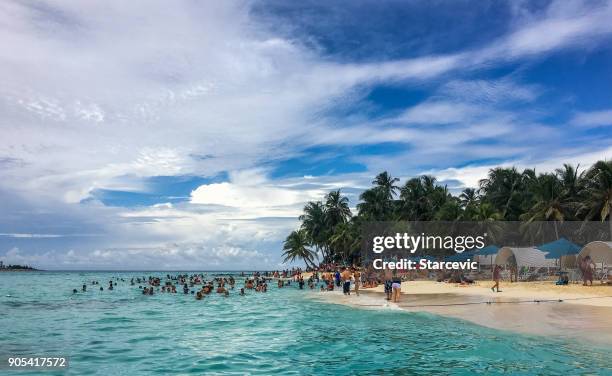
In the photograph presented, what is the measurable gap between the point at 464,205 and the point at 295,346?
64.8 m

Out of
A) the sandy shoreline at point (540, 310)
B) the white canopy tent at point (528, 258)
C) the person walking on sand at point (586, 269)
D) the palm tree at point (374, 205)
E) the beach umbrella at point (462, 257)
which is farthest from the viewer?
the palm tree at point (374, 205)

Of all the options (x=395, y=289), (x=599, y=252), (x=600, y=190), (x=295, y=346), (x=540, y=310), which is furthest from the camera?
(x=600, y=190)

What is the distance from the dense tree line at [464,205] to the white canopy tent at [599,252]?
4.61 meters

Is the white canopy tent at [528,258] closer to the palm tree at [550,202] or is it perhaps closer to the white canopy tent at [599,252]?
the palm tree at [550,202]

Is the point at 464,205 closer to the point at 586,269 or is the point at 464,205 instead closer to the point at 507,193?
the point at 507,193

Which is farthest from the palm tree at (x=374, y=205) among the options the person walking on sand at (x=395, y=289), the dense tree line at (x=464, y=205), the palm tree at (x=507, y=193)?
the person walking on sand at (x=395, y=289)

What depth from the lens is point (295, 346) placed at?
56.3ft

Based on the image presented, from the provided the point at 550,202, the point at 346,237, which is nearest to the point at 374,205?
the point at 346,237

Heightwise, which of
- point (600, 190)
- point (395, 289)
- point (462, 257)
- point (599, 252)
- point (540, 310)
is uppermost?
point (600, 190)

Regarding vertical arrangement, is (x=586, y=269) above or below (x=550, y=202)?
below

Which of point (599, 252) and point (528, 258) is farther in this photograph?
point (528, 258)

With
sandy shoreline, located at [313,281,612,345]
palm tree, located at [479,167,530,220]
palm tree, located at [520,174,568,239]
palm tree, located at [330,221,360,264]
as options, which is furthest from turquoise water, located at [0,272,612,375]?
palm tree, located at [330,221,360,264]

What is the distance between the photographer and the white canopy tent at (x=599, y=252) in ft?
128

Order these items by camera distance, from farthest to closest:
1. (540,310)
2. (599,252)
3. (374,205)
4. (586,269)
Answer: (374,205), (599,252), (586,269), (540,310)
